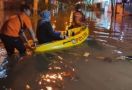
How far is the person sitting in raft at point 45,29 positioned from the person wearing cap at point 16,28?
1517 millimetres

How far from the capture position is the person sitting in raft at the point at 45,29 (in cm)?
1166

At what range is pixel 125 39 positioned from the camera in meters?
17.4

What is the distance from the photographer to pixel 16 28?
9977mm

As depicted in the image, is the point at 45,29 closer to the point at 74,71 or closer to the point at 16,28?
the point at 16,28

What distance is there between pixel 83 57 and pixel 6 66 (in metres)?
2.97

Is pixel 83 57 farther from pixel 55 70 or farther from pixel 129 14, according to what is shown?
pixel 129 14

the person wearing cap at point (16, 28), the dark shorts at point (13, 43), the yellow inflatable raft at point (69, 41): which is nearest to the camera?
the person wearing cap at point (16, 28)

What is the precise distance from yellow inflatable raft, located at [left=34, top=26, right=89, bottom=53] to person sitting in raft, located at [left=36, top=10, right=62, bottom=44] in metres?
0.19

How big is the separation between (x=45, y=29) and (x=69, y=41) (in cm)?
180

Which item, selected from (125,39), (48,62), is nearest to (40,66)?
(48,62)

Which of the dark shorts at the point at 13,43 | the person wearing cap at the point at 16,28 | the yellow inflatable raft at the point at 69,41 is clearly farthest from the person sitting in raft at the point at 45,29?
the person wearing cap at the point at 16,28

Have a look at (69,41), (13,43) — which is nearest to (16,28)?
(13,43)

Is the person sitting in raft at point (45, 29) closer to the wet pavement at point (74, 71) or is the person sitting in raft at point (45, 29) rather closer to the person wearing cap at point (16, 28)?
the wet pavement at point (74, 71)

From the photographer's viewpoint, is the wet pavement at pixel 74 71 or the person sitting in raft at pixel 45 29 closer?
the wet pavement at pixel 74 71
